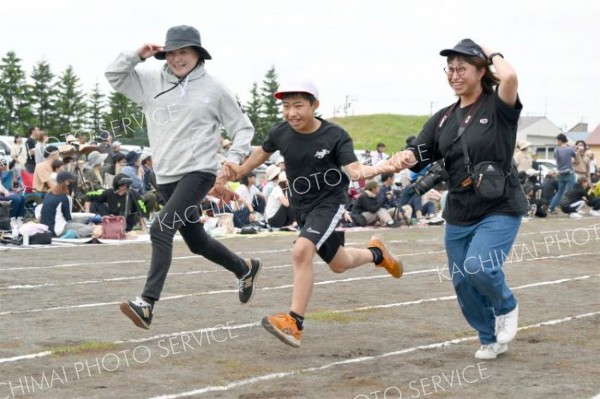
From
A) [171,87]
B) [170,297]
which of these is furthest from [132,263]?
[171,87]

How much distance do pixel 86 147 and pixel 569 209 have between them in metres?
13.2

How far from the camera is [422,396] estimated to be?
19.0 feet

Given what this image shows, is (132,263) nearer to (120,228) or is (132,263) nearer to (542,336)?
(120,228)

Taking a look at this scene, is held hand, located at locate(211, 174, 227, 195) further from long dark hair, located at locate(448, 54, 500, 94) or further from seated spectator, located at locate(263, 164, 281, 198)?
seated spectator, located at locate(263, 164, 281, 198)

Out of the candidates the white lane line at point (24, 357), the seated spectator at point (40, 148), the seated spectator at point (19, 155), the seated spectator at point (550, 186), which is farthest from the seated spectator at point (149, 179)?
the white lane line at point (24, 357)

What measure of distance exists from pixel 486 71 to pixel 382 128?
96.0 m

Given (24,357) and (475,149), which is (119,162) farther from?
(475,149)

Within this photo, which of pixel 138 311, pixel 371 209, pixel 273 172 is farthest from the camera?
pixel 371 209

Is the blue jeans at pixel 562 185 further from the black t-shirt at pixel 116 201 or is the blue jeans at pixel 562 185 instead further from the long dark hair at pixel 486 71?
the long dark hair at pixel 486 71

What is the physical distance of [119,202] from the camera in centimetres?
1969

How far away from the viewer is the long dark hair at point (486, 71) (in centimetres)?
673

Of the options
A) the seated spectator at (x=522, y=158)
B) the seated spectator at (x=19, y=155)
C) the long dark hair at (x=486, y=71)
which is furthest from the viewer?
the seated spectator at (x=522, y=158)

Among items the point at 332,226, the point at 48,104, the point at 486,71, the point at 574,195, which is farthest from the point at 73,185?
the point at 48,104

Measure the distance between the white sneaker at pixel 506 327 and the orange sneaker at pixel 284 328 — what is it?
1367mm
